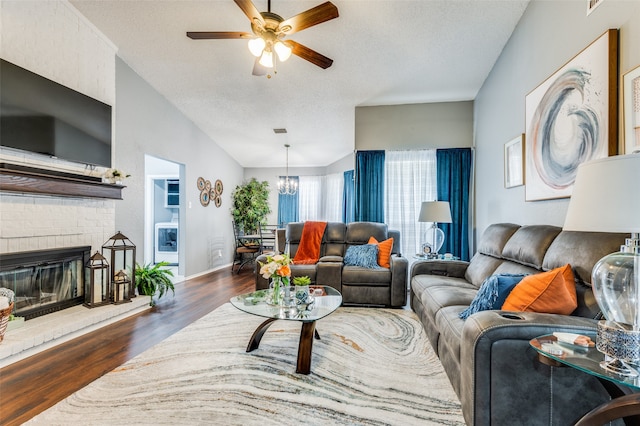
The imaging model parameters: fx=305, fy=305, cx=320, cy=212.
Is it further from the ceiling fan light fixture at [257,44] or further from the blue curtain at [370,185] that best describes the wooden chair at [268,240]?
the ceiling fan light fixture at [257,44]

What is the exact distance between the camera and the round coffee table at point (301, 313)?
7.06ft

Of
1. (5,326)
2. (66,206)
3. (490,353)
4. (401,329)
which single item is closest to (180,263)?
(66,206)

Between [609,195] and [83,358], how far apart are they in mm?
3389

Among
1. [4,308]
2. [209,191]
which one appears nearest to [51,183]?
[4,308]

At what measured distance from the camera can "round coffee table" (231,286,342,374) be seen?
84.7 inches

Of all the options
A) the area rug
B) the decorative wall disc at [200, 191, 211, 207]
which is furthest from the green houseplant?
the area rug

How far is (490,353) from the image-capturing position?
1.37m

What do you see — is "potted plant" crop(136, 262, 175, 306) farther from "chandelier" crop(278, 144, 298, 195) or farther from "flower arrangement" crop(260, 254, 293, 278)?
"chandelier" crop(278, 144, 298, 195)

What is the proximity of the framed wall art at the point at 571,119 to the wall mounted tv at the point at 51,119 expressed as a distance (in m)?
4.38

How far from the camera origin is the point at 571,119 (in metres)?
Result: 2.23

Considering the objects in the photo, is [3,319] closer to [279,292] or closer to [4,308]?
[4,308]

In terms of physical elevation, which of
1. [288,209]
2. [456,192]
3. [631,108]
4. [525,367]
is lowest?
[525,367]

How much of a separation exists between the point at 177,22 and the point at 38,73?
1.38 meters

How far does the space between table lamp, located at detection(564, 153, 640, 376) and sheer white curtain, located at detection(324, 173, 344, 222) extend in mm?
6172
